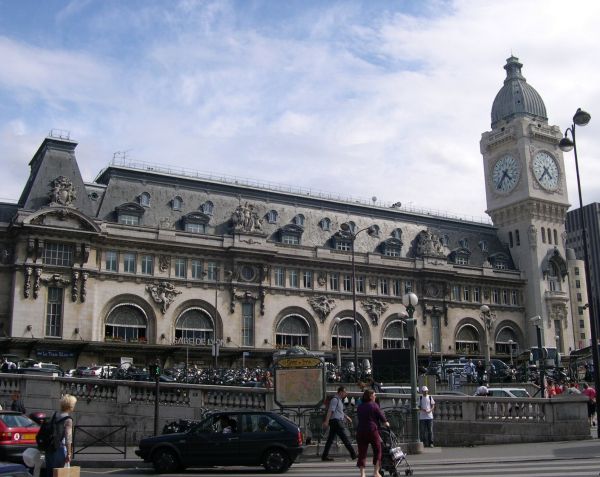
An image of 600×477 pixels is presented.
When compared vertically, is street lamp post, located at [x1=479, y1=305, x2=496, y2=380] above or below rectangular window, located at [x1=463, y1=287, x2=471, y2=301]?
below

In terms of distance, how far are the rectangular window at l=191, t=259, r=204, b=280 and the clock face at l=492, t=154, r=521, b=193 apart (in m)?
44.2

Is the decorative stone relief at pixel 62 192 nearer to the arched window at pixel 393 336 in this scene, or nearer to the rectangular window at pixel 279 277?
the rectangular window at pixel 279 277

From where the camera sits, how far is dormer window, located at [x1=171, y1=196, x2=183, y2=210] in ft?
219

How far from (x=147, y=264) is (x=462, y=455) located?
43696mm

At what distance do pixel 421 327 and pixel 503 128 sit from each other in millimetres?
A: 30131

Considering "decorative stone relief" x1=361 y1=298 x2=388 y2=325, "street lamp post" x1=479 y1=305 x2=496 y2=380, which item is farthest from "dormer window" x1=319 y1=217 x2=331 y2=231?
"street lamp post" x1=479 y1=305 x2=496 y2=380

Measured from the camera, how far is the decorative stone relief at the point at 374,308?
2864 inches

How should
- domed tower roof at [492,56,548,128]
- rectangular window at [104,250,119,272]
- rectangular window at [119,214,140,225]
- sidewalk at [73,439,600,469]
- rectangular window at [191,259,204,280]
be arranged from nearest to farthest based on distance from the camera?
sidewalk at [73,439,600,469] < rectangular window at [104,250,119,272] < rectangular window at [119,214,140,225] < rectangular window at [191,259,204,280] < domed tower roof at [492,56,548,128]

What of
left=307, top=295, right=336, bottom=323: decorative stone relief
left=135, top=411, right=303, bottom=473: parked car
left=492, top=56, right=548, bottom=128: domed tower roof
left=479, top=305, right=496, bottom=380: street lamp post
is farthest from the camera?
left=492, top=56, right=548, bottom=128: domed tower roof

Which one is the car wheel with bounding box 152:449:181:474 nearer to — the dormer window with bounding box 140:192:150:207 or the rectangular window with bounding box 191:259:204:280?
the rectangular window with bounding box 191:259:204:280

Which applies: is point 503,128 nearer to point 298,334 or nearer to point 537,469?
point 298,334

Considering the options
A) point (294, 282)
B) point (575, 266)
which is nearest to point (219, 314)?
point (294, 282)

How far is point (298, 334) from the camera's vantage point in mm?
68812

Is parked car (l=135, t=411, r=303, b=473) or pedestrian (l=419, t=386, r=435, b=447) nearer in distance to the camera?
parked car (l=135, t=411, r=303, b=473)
